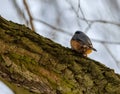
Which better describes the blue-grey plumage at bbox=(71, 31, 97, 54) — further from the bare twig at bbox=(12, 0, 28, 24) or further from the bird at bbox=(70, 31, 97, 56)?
the bare twig at bbox=(12, 0, 28, 24)

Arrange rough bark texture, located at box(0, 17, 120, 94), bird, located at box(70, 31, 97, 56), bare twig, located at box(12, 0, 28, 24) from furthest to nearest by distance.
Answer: bare twig, located at box(12, 0, 28, 24)
bird, located at box(70, 31, 97, 56)
rough bark texture, located at box(0, 17, 120, 94)

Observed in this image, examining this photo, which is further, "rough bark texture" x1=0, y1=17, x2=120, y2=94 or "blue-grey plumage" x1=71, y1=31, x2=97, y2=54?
"blue-grey plumage" x1=71, y1=31, x2=97, y2=54

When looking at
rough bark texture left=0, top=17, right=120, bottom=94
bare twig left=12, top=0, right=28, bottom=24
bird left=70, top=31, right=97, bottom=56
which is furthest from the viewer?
bare twig left=12, top=0, right=28, bottom=24

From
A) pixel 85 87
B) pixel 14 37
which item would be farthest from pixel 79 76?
pixel 14 37

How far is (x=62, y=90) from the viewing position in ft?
3.85

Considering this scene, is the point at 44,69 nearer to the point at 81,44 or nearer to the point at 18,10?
the point at 81,44

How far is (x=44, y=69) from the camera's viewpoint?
A: 1184 millimetres

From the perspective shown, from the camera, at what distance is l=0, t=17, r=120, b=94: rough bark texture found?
45.6 inches

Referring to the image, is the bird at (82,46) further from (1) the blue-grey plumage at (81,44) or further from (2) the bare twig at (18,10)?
(2) the bare twig at (18,10)

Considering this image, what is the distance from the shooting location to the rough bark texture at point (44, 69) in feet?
3.80

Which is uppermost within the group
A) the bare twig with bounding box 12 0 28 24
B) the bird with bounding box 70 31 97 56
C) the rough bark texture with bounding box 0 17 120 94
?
the bare twig with bounding box 12 0 28 24

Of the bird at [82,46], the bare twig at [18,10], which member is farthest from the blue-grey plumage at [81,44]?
the bare twig at [18,10]

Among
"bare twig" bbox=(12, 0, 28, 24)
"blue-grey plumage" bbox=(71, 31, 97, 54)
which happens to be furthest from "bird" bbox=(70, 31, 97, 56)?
"bare twig" bbox=(12, 0, 28, 24)

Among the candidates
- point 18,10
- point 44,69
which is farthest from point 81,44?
point 18,10
